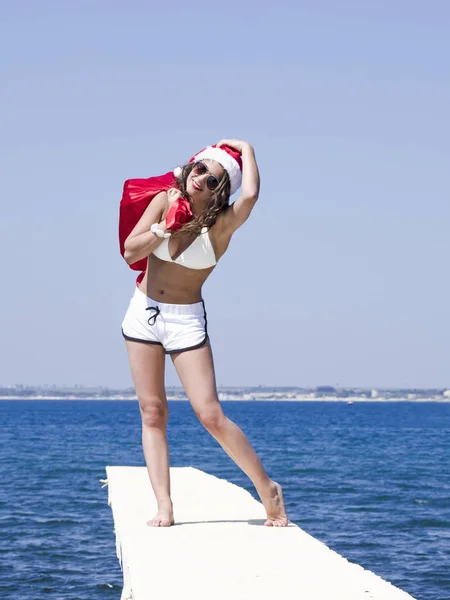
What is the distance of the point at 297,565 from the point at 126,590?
1.00m

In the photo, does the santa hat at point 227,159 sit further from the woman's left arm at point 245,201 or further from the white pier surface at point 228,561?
the white pier surface at point 228,561

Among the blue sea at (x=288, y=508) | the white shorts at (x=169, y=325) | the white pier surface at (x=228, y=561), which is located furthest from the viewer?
the blue sea at (x=288, y=508)

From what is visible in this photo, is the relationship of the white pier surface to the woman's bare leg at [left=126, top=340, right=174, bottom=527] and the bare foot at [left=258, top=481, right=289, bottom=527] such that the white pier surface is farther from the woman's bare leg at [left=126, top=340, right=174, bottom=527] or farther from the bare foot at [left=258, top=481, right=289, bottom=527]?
the woman's bare leg at [left=126, top=340, right=174, bottom=527]

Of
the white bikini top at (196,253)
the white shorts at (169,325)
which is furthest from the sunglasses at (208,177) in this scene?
the white shorts at (169,325)

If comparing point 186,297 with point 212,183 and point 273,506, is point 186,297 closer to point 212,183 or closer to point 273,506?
point 212,183

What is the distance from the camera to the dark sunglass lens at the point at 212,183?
6.29m

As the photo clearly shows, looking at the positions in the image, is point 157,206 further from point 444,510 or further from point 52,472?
point 52,472

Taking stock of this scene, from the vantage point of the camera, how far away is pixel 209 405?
6.41m

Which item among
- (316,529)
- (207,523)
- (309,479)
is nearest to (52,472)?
(309,479)

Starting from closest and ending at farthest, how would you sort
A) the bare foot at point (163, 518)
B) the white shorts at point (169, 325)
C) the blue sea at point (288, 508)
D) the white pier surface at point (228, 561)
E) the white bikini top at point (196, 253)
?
1. the white pier surface at point (228, 561)
2. the white bikini top at point (196, 253)
3. the white shorts at point (169, 325)
4. the bare foot at point (163, 518)
5. the blue sea at point (288, 508)

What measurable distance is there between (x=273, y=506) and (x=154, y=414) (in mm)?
1002

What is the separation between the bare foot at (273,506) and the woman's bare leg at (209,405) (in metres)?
0.03

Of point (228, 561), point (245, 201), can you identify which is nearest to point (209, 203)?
point (245, 201)

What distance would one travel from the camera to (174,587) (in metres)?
4.89
